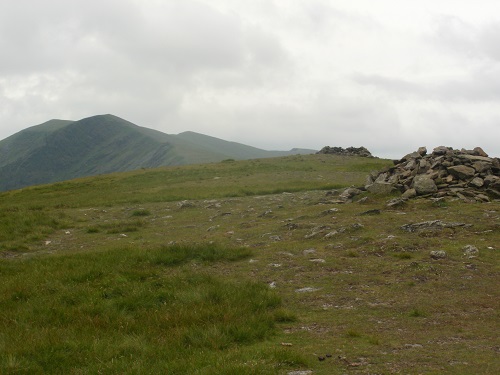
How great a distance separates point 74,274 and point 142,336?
5699 millimetres

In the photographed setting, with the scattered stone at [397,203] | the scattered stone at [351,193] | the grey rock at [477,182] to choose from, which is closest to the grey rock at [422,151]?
the scattered stone at [351,193]

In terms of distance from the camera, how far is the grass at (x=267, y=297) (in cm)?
749

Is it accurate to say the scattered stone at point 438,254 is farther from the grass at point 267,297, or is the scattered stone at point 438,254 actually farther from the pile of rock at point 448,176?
the pile of rock at point 448,176

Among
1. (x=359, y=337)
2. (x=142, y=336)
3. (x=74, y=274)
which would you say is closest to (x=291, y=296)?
(x=359, y=337)

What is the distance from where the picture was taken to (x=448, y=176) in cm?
2312

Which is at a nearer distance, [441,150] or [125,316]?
[125,316]

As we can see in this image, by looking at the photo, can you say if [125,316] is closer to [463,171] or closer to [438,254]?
[438,254]

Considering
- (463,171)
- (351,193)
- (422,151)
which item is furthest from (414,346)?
(422,151)

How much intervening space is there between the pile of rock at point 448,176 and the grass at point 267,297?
1787 millimetres

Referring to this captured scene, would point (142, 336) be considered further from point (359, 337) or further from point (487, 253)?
point (487, 253)

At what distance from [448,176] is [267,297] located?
16811mm

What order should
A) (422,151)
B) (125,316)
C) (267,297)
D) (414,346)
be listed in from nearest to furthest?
(414,346)
(125,316)
(267,297)
(422,151)

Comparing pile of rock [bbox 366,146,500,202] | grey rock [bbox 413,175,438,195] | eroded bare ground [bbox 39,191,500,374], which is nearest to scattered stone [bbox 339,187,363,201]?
pile of rock [bbox 366,146,500,202]

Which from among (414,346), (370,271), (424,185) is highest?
(424,185)
